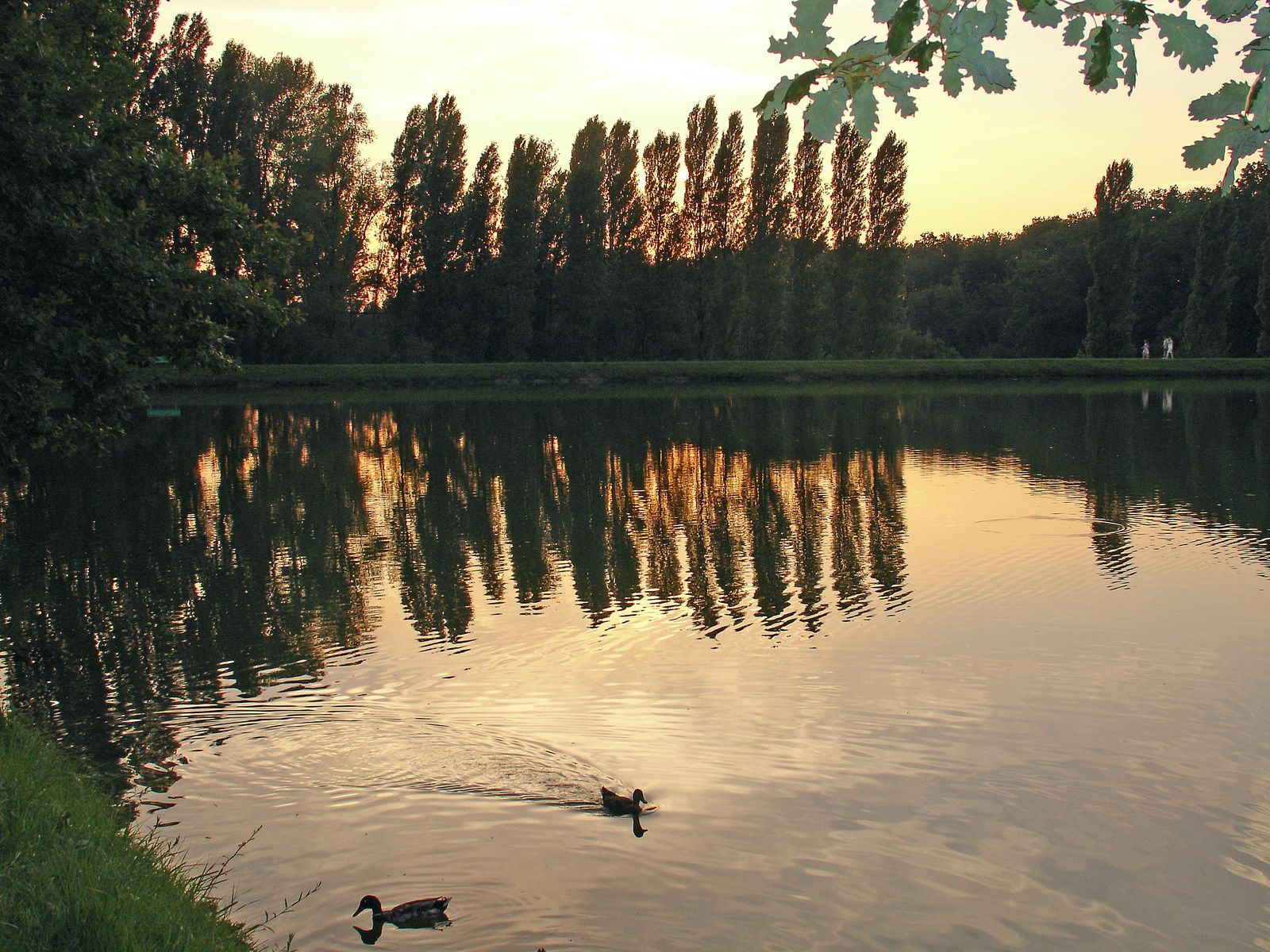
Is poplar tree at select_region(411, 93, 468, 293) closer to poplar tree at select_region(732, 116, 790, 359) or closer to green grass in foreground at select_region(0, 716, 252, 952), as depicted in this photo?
poplar tree at select_region(732, 116, 790, 359)

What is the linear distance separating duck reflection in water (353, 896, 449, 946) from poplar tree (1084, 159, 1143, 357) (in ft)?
227

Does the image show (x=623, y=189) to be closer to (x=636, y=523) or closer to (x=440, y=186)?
(x=440, y=186)

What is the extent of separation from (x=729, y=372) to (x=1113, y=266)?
942 inches

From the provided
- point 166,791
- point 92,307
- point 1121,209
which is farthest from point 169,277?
point 1121,209

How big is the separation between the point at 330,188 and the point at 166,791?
191 feet

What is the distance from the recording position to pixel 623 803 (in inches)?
268

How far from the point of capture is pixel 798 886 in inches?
239

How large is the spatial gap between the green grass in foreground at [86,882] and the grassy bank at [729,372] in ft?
179

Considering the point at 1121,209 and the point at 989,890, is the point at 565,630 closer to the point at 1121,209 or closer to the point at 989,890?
the point at 989,890

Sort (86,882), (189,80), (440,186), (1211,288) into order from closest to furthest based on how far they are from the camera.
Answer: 1. (86,882)
2. (189,80)
3. (440,186)
4. (1211,288)

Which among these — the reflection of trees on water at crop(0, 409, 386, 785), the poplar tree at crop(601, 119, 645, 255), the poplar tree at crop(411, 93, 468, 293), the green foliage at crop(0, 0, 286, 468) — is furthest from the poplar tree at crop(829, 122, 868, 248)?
the green foliage at crop(0, 0, 286, 468)

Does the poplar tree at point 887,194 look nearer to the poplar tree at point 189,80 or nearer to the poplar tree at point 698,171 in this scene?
the poplar tree at point 698,171

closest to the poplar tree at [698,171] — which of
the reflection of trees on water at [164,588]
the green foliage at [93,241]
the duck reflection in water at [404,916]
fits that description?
the reflection of trees on water at [164,588]

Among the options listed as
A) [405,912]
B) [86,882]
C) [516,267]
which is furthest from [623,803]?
[516,267]
